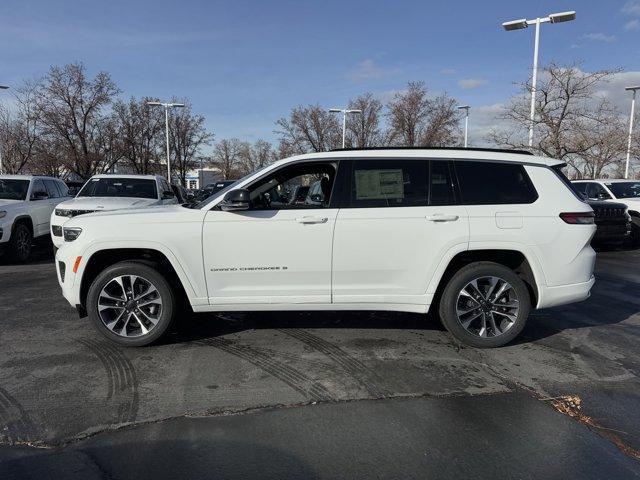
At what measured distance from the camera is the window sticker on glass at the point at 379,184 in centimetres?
477

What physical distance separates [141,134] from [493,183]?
35970 millimetres

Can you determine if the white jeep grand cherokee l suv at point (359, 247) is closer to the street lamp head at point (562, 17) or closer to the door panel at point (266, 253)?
the door panel at point (266, 253)

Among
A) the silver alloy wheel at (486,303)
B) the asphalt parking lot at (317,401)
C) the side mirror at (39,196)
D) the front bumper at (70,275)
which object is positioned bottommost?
the asphalt parking lot at (317,401)

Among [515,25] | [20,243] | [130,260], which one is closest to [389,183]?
[130,260]

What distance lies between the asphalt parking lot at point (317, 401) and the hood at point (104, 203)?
389 centimetres

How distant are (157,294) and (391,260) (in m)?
2.27

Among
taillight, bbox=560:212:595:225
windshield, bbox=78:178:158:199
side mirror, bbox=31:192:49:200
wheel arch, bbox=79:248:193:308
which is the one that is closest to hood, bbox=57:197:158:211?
windshield, bbox=78:178:158:199

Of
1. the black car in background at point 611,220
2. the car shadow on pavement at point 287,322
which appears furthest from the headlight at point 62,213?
the black car in background at point 611,220

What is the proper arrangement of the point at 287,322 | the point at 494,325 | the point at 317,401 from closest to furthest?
the point at 317,401 → the point at 494,325 → the point at 287,322

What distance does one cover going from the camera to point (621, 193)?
1326cm

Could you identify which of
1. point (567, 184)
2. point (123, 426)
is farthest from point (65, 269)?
point (567, 184)

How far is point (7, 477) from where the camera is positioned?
108 inches

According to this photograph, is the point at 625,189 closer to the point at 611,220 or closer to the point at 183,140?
the point at 611,220

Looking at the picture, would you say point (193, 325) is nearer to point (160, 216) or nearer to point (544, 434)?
point (160, 216)
